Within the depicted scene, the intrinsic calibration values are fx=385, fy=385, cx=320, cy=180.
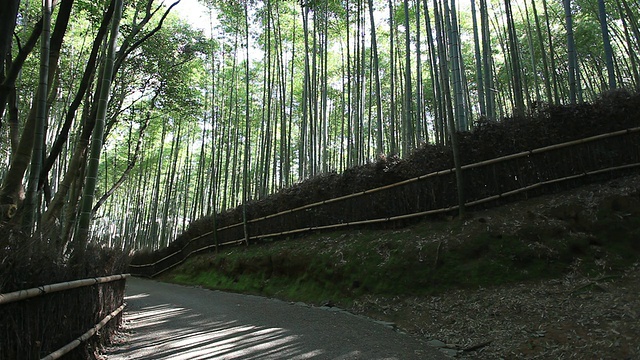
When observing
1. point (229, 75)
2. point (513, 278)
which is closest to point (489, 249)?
point (513, 278)

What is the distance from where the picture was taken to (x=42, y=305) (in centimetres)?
220

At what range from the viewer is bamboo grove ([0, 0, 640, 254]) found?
3.81 m

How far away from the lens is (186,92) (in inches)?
342

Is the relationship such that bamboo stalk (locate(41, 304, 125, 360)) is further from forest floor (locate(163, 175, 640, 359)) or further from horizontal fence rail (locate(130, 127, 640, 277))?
horizontal fence rail (locate(130, 127, 640, 277))

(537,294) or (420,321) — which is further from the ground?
(537,294)

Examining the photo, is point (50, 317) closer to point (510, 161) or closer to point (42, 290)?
point (42, 290)

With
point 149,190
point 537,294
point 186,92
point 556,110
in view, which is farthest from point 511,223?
point 149,190

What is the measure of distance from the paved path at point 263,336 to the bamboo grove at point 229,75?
43.3 inches

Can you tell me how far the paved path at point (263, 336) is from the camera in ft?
10.2

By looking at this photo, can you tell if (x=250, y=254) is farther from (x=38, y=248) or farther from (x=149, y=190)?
(x=149, y=190)

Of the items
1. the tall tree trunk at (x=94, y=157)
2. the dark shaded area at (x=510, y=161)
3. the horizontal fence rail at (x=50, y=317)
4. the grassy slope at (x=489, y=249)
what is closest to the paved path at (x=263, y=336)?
the horizontal fence rail at (x=50, y=317)

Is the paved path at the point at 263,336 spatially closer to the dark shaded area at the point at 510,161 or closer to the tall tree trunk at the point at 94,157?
the tall tree trunk at the point at 94,157

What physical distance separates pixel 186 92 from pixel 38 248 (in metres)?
7.02

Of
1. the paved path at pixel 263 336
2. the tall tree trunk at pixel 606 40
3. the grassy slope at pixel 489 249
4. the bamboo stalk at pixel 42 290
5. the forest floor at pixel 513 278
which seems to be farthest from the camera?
the tall tree trunk at pixel 606 40
